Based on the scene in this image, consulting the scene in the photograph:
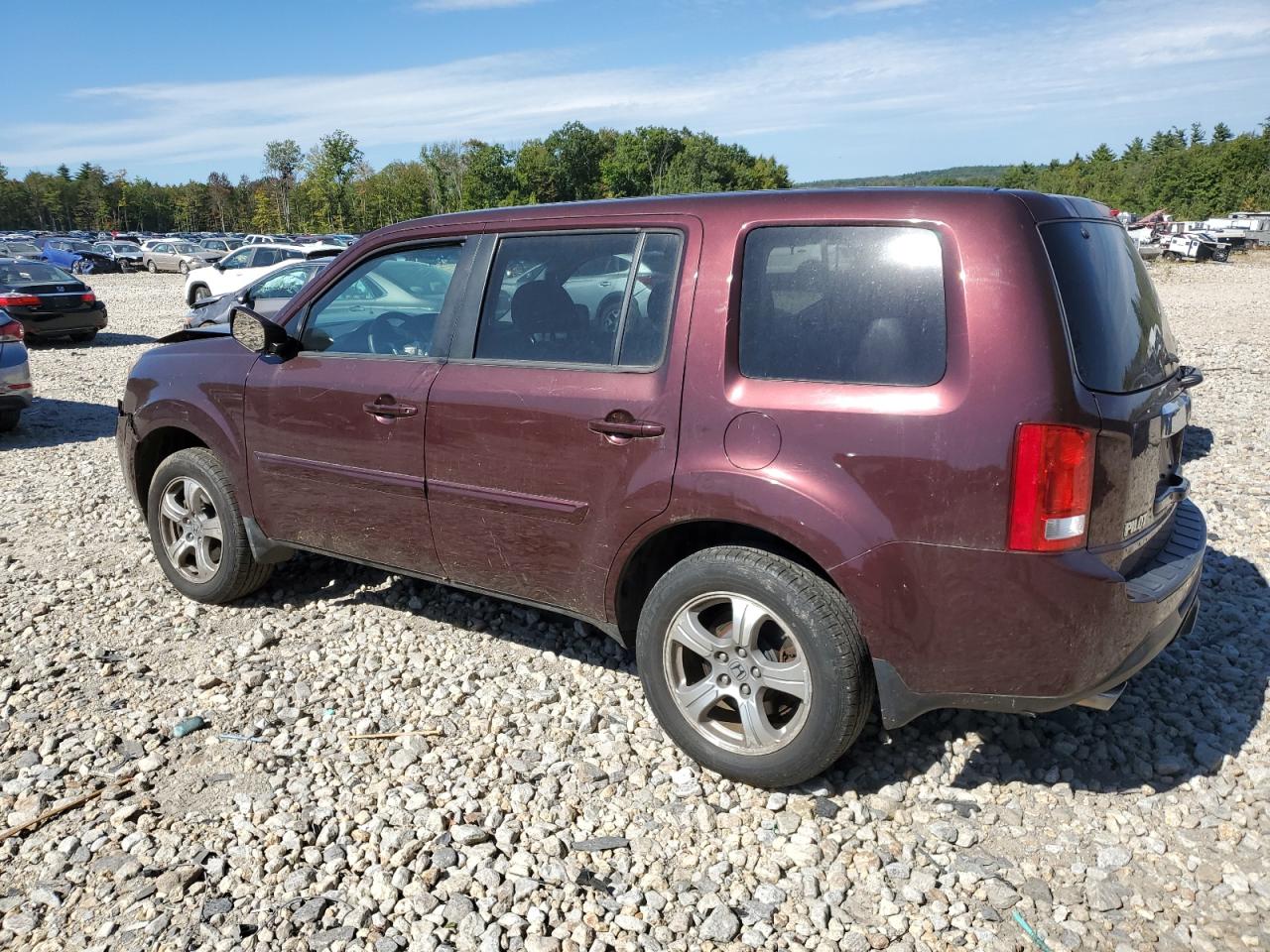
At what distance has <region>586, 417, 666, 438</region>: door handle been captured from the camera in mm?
3393

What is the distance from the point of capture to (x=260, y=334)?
4.48 m

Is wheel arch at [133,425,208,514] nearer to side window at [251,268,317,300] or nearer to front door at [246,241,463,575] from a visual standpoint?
front door at [246,241,463,575]

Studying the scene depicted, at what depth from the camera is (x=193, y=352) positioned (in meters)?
5.05

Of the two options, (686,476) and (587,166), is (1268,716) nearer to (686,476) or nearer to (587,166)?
(686,476)

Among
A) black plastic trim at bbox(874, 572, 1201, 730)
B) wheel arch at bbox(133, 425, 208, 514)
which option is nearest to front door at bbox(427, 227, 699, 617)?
black plastic trim at bbox(874, 572, 1201, 730)

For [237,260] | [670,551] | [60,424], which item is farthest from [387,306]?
[237,260]

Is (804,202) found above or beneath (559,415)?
above

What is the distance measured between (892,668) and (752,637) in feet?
1.57

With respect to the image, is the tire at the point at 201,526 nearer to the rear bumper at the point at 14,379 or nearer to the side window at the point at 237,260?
the rear bumper at the point at 14,379

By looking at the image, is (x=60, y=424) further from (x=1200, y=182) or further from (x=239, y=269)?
(x=1200, y=182)

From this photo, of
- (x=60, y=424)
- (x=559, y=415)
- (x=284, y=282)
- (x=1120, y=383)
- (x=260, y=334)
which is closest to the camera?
(x=1120, y=383)

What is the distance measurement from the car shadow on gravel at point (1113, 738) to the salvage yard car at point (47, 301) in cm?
1764

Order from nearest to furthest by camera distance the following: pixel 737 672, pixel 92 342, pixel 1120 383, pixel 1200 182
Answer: pixel 1120 383 < pixel 737 672 < pixel 92 342 < pixel 1200 182

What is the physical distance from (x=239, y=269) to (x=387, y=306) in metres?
21.8
